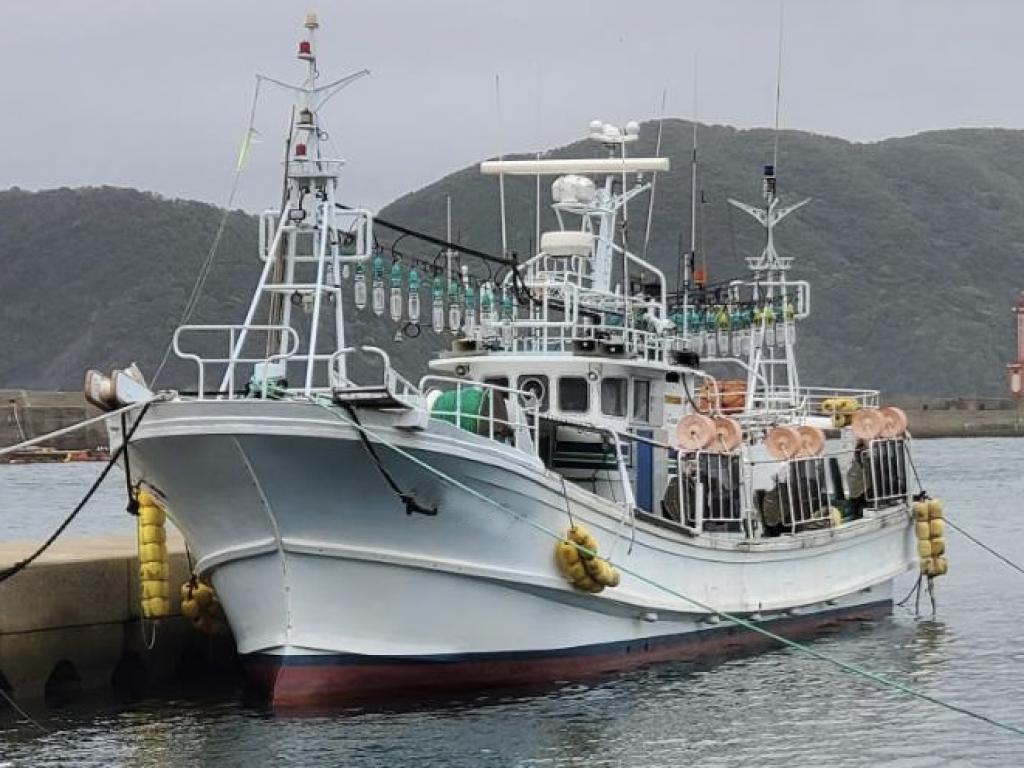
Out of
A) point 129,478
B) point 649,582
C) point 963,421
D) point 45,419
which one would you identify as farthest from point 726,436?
point 963,421

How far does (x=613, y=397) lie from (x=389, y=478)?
5.36 m

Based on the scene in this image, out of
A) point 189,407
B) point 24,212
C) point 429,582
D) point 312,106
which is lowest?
point 429,582

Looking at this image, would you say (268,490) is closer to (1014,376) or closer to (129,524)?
(129,524)

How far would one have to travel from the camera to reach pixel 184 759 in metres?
19.0

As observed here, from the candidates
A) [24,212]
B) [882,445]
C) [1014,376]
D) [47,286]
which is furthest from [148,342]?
[882,445]

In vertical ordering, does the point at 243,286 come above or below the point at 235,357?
above

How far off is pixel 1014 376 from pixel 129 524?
100 metres

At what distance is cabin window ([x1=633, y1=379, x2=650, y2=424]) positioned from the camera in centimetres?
2455

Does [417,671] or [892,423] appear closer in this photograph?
[417,671]

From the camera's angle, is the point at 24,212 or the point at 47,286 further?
the point at 24,212

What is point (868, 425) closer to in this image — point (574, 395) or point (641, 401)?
point (641, 401)

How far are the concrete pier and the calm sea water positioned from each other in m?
0.51

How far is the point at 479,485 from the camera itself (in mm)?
20125

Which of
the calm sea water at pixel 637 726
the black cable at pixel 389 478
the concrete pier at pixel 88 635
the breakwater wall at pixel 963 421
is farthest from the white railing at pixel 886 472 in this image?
the breakwater wall at pixel 963 421
